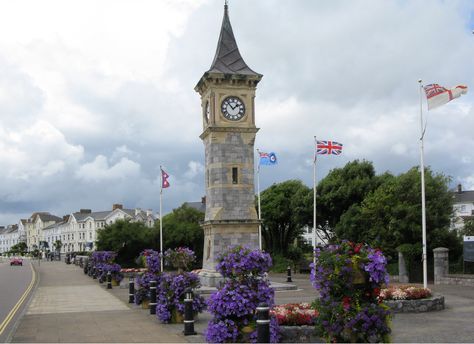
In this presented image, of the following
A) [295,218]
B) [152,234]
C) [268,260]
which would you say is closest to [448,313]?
[268,260]

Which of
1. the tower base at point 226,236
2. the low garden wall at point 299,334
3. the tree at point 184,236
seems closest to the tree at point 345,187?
the tree at point 184,236

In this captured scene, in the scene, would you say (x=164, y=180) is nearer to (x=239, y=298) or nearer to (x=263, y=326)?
(x=239, y=298)

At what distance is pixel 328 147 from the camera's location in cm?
3291

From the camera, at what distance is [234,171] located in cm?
3434

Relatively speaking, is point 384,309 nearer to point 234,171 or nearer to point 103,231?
point 234,171

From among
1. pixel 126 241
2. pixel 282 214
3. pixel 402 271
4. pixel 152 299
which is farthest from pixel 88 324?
pixel 126 241

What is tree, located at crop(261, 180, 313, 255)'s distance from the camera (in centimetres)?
5619

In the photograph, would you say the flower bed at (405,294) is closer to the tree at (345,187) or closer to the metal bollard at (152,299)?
the metal bollard at (152,299)

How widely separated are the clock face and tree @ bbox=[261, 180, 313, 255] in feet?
71.3

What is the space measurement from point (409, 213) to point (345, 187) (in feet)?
49.3

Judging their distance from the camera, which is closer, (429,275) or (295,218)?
(429,275)

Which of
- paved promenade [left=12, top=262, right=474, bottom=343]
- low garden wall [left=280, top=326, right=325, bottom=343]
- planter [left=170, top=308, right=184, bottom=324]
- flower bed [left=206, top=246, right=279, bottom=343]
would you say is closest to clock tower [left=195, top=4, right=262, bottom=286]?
paved promenade [left=12, top=262, right=474, bottom=343]

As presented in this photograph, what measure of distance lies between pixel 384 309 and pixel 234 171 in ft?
79.8

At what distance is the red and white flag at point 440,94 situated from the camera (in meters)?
22.8
